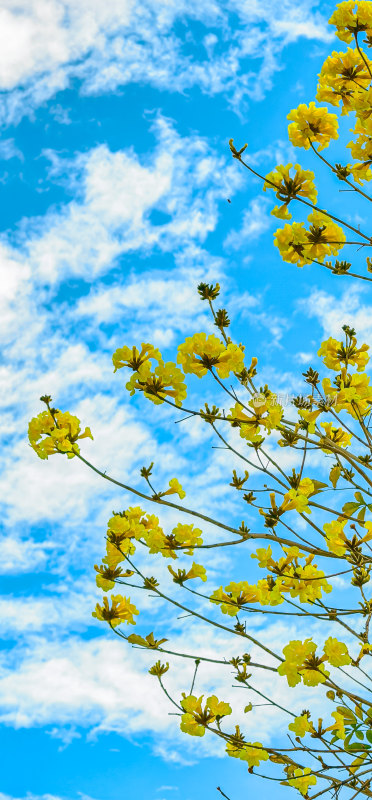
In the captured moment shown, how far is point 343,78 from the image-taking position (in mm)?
3547

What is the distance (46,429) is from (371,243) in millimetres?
1898

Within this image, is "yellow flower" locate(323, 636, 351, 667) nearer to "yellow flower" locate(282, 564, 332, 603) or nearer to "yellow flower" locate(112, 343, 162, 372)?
"yellow flower" locate(282, 564, 332, 603)

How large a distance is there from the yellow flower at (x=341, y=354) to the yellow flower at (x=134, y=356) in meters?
1.04

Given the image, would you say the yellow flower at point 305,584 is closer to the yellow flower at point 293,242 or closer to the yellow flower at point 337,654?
the yellow flower at point 337,654

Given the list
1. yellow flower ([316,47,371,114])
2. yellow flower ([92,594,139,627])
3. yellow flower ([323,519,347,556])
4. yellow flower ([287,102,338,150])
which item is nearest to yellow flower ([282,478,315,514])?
yellow flower ([323,519,347,556])

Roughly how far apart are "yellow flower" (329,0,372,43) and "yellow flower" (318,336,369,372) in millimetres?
1635

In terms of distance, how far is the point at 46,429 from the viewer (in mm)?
3164

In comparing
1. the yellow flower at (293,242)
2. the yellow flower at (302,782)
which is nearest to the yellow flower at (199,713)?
the yellow flower at (302,782)

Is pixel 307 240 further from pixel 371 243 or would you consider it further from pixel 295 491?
pixel 295 491

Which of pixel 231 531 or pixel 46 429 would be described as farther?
pixel 46 429

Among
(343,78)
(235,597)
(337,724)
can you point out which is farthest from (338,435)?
(343,78)

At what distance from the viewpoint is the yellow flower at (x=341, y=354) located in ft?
10.9

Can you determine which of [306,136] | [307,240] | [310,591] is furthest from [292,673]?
[306,136]

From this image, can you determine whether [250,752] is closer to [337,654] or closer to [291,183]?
[337,654]
